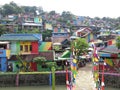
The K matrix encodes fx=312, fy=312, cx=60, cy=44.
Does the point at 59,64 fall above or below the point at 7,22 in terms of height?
below

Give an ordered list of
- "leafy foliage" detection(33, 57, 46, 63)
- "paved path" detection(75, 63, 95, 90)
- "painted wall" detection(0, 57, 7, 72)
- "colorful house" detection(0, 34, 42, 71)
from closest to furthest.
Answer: "paved path" detection(75, 63, 95, 90) → "leafy foliage" detection(33, 57, 46, 63) → "painted wall" detection(0, 57, 7, 72) → "colorful house" detection(0, 34, 42, 71)

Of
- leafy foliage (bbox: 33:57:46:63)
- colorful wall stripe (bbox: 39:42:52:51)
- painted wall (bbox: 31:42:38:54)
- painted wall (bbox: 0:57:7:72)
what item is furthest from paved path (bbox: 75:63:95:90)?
painted wall (bbox: 0:57:7:72)

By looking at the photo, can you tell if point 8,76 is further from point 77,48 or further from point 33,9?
point 33,9

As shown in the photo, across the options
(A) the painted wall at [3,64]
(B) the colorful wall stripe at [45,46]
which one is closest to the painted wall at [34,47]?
(A) the painted wall at [3,64]

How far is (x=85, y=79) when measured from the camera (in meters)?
23.7

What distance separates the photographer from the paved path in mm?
21252

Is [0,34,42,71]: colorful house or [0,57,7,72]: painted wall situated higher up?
[0,34,42,71]: colorful house

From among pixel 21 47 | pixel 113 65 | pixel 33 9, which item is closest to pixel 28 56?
pixel 21 47

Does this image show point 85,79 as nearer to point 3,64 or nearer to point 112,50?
point 112,50

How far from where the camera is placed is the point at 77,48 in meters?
30.3

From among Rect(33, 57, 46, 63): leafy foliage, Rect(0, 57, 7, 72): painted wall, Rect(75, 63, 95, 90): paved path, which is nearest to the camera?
Rect(75, 63, 95, 90): paved path

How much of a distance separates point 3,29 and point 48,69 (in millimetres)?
20501

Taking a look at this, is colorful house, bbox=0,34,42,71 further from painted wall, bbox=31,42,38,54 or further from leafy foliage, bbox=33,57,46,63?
leafy foliage, bbox=33,57,46,63

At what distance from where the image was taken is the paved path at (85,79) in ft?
69.7
